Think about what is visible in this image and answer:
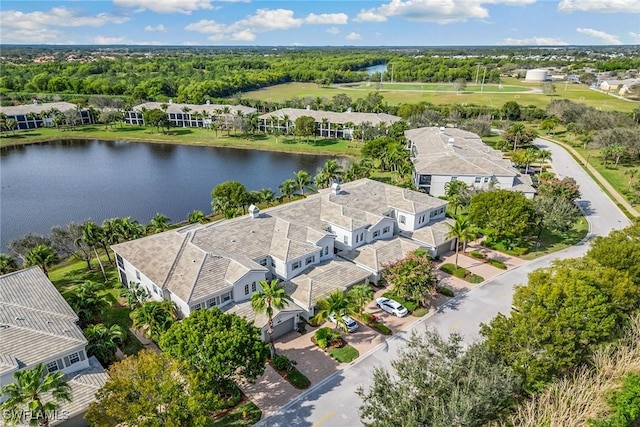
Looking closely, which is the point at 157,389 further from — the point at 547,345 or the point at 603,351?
the point at 603,351

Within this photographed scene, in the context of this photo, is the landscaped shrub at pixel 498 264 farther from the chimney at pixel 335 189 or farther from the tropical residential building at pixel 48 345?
the tropical residential building at pixel 48 345

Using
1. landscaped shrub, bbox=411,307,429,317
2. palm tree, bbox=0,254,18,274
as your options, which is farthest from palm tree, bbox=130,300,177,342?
landscaped shrub, bbox=411,307,429,317

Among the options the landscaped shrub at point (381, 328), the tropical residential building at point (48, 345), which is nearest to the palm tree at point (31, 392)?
the tropical residential building at point (48, 345)

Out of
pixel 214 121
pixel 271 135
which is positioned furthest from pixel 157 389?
pixel 214 121

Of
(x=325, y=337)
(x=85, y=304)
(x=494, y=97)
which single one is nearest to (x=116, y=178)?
(x=85, y=304)

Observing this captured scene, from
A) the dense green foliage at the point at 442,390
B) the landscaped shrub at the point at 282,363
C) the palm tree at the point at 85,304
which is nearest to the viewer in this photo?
the dense green foliage at the point at 442,390

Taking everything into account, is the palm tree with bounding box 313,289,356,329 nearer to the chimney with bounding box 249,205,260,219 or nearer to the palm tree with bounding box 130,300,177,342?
the palm tree with bounding box 130,300,177,342

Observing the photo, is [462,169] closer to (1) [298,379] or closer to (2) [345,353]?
(2) [345,353]
